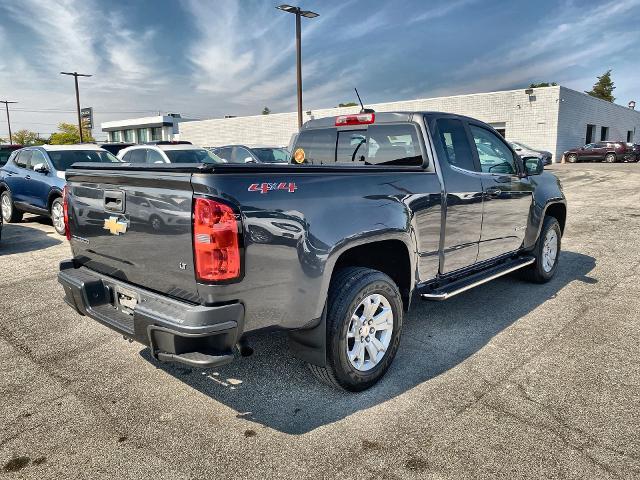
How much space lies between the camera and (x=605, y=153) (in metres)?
30.5

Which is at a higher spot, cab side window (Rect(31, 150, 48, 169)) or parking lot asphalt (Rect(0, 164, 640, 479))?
cab side window (Rect(31, 150, 48, 169))

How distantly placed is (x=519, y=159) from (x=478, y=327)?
1.96 metres

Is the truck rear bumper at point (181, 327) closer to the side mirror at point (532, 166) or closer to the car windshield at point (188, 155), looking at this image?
the side mirror at point (532, 166)

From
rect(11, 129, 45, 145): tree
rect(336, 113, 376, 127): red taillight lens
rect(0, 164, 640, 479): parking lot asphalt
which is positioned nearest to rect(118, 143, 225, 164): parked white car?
rect(0, 164, 640, 479): parking lot asphalt

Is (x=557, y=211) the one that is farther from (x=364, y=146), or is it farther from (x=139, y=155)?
(x=139, y=155)

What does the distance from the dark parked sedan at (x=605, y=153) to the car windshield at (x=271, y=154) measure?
76.0 feet

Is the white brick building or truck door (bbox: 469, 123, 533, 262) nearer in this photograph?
truck door (bbox: 469, 123, 533, 262)

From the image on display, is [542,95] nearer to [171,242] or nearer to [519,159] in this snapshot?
[519,159]

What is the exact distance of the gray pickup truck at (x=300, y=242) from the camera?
2520mm

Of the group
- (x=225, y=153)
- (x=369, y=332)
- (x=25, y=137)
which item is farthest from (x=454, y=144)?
(x=25, y=137)

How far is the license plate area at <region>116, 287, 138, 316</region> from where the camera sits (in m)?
2.93

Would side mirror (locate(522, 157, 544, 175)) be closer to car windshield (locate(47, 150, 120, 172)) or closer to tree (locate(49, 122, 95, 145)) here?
car windshield (locate(47, 150, 120, 172))

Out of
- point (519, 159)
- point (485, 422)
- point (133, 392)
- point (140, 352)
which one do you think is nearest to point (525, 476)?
point (485, 422)

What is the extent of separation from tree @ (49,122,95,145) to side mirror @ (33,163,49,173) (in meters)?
60.9
